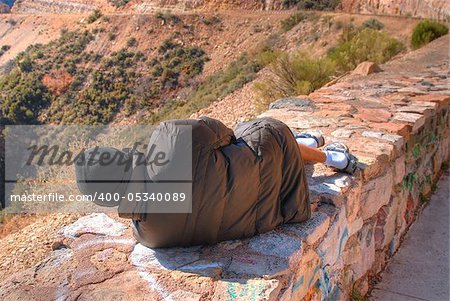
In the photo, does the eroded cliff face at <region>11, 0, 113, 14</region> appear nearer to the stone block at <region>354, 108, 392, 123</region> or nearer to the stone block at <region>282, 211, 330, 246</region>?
the stone block at <region>354, 108, 392, 123</region>

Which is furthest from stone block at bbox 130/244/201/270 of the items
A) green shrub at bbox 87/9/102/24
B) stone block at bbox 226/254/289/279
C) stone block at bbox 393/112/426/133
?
green shrub at bbox 87/9/102/24

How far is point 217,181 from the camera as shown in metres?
1.77

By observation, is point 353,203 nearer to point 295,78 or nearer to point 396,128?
point 396,128

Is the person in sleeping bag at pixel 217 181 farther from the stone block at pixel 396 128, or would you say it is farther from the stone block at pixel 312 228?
the stone block at pixel 396 128

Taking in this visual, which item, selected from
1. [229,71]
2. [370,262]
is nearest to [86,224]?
[370,262]

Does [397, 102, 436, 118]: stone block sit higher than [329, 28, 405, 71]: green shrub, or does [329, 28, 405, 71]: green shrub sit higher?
[329, 28, 405, 71]: green shrub

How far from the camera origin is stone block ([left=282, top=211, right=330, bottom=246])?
209 centimetres

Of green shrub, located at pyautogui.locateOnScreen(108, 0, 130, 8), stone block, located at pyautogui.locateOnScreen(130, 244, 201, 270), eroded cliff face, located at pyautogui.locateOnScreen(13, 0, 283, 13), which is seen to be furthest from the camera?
green shrub, located at pyautogui.locateOnScreen(108, 0, 130, 8)

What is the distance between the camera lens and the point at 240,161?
6.09ft

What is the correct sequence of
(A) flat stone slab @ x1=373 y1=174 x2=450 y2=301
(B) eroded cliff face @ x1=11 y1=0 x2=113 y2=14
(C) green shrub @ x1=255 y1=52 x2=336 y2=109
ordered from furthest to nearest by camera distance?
(B) eroded cliff face @ x1=11 y1=0 x2=113 y2=14 → (C) green shrub @ x1=255 y1=52 x2=336 y2=109 → (A) flat stone slab @ x1=373 y1=174 x2=450 y2=301

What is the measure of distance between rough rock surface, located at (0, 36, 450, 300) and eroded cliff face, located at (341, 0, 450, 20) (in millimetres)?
15619

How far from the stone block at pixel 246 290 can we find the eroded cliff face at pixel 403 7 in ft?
58.9

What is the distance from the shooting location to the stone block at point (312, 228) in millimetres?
2092

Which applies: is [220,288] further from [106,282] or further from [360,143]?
[360,143]
